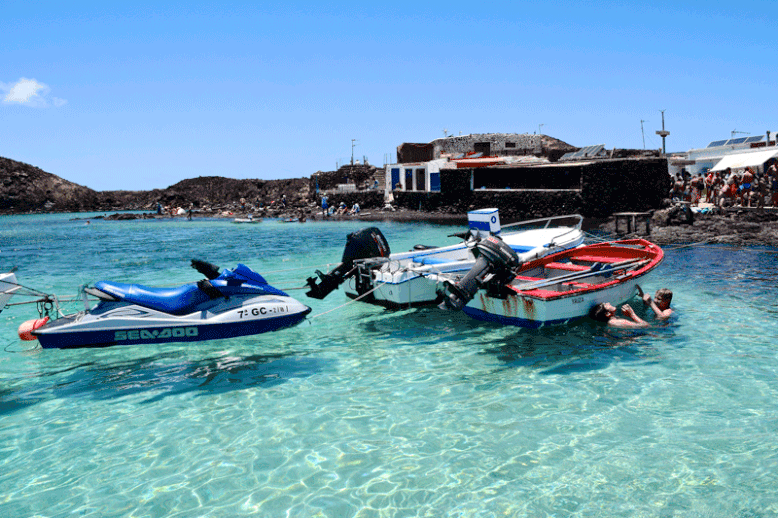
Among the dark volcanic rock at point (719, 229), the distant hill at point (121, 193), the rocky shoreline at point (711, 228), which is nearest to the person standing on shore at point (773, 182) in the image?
the rocky shoreline at point (711, 228)

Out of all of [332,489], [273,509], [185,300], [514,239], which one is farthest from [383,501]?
[514,239]

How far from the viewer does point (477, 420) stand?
6.10 meters

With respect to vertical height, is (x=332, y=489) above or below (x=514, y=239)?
below

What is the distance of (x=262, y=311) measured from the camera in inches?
291

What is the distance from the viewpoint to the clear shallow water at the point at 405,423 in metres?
4.68

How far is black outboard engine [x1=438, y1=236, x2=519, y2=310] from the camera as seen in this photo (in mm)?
8133

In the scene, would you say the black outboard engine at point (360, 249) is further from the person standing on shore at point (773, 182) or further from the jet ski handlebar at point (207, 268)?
the person standing on shore at point (773, 182)

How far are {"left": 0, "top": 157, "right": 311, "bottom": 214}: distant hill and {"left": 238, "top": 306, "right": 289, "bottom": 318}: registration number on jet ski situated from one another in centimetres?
7583

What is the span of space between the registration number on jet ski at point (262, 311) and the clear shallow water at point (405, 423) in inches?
36.7

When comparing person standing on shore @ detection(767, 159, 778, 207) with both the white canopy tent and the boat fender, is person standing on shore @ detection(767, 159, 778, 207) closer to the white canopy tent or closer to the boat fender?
the white canopy tent

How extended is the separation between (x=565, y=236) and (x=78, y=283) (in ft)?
54.7

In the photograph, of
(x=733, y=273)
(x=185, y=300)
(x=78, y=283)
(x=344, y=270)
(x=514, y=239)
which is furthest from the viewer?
(x=78, y=283)

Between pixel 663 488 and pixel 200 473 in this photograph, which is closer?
pixel 663 488

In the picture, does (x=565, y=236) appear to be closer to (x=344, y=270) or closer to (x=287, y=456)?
(x=344, y=270)
